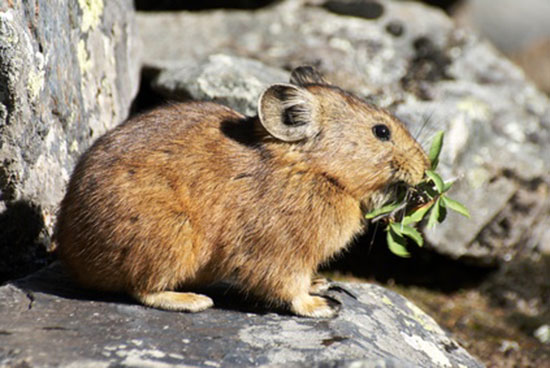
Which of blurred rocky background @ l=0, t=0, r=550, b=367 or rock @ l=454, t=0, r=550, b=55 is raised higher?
rock @ l=454, t=0, r=550, b=55

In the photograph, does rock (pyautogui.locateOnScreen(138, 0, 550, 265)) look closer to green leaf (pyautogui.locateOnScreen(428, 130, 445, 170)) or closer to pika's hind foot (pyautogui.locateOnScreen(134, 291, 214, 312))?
green leaf (pyautogui.locateOnScreen(428, 130, 445, 170))

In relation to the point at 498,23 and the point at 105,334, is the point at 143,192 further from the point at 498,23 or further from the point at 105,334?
the point at 498,23

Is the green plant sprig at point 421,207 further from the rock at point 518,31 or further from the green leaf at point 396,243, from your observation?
the rock at point 518,31

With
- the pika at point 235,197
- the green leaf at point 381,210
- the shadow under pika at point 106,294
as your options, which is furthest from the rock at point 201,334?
the green leaf at point 381,210

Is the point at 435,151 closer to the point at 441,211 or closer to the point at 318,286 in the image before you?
the point at 441,211

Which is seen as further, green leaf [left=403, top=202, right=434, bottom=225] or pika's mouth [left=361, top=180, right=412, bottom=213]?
green leaf [left=403, top=202, right=434, bottom=225]

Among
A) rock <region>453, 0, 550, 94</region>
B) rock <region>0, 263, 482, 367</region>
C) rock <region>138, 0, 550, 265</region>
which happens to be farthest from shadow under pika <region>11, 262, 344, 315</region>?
rock <region>453, 0, 550, 94</region>
